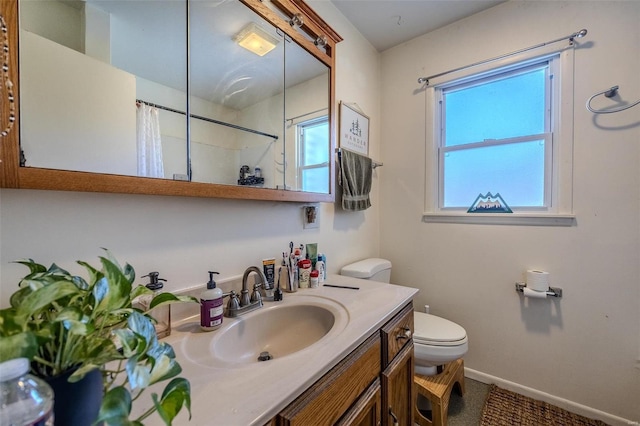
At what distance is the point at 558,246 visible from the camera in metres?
1.47

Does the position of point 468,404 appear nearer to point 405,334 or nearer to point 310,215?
point 405,334

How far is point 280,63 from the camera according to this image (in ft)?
4.02

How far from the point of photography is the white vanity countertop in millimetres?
472

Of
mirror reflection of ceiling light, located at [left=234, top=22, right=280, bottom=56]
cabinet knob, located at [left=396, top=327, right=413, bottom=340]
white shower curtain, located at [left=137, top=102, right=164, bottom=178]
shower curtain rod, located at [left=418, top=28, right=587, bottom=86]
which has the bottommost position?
cabinet knob, located at [left=396, top=327, right=413, bottom=340]

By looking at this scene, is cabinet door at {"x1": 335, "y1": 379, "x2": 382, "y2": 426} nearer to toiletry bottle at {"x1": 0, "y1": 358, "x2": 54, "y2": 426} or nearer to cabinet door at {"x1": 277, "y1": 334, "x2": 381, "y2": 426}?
cabinet door at {"x1": 277, "y1": 334, "x2": 381, "y2": 426}

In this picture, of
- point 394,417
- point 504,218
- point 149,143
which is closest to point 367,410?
point 394,417

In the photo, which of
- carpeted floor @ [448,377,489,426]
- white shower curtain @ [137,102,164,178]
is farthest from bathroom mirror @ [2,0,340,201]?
carpeted floor @ [448,377,489,426]

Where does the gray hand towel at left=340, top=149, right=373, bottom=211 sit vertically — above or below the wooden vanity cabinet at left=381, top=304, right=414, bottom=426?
above

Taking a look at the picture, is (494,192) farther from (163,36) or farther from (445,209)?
(163,36)

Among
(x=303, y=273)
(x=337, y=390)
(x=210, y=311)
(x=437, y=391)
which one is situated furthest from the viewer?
(x=437, y=391)

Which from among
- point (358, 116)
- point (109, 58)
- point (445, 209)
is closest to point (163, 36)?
point (109, 58)

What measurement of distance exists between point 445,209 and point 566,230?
64 cm

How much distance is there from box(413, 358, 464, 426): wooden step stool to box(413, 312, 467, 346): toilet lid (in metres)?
0.21

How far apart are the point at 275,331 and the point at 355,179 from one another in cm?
105
